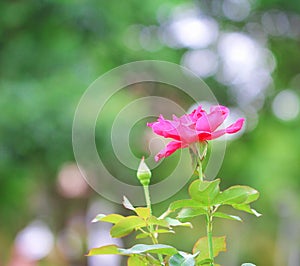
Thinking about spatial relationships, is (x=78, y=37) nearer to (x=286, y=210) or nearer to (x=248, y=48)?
(x=248, y=48)

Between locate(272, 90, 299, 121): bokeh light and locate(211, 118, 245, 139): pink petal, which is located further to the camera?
locate(272, 90, 299, 121): bokeh light

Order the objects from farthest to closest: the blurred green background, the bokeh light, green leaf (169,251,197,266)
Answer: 1. the bokeh light
2. the blurred green background
3. green leaf (169,251,197,266)

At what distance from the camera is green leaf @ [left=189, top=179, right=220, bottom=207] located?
1.33 ft

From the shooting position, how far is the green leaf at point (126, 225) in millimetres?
433

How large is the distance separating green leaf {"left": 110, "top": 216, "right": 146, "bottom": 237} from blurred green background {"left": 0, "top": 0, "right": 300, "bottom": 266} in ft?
6.92

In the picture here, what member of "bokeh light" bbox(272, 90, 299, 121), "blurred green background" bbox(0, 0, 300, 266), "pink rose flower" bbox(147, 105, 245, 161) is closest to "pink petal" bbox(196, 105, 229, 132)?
"pink rose flower" bbox(147, 105, 245, 161)

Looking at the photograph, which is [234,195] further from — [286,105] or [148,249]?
[286,105]

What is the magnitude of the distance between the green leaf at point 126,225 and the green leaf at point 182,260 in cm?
4

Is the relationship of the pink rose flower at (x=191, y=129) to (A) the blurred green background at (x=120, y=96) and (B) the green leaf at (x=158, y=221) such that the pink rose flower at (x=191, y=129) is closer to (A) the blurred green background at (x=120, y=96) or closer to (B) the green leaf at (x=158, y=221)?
(B) the green leaf at (x=158, y=221)

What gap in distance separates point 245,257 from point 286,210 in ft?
1.90

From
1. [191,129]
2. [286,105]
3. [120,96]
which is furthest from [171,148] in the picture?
[286,105]

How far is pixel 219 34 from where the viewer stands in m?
4.77

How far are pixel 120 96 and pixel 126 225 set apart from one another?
2558mm

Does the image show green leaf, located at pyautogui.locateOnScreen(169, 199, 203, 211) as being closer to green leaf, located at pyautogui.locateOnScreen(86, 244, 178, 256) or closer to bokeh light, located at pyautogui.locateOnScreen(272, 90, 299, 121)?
green leaf, located at pyautogui.locateOnScreen(86, 244, 178, 256)
